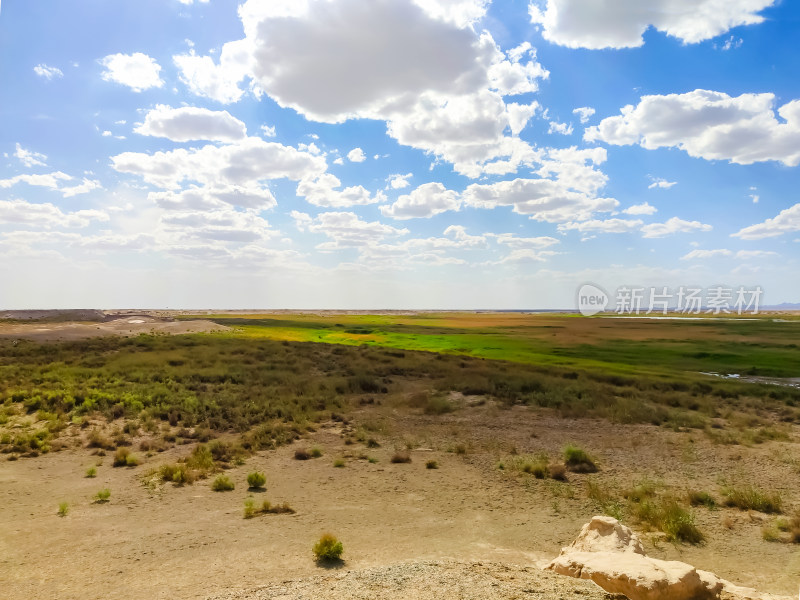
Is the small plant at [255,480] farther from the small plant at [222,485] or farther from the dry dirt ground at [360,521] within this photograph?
the small plant at [222,485]

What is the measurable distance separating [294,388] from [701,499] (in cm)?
2211

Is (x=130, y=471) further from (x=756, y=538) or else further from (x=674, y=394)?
(x=674, y=394)

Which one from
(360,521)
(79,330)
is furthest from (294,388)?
(79,330)

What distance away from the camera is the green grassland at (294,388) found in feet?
69.3

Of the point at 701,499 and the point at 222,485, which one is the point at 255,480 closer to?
the point at 222,485

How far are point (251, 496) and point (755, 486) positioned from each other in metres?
14.5

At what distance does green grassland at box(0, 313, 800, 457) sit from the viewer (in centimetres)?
2111

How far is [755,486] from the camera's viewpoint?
Answer: 13773 millimetres

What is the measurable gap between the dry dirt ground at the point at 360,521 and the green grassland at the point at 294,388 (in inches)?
98.5

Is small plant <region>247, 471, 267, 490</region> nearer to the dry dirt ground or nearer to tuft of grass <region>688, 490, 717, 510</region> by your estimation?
the dry dirt ground

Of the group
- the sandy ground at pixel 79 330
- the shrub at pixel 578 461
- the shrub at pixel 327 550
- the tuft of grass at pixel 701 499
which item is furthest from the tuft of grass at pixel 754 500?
the sandy ground at pixel 79 330

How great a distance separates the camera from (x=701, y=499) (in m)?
12.5

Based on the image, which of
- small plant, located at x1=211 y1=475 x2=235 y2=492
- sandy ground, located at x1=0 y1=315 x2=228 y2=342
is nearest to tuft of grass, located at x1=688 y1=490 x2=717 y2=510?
small plant, located at x1=211 y1=475 x2=235 y2=492

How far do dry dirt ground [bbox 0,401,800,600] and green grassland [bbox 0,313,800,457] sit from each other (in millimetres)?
2502
